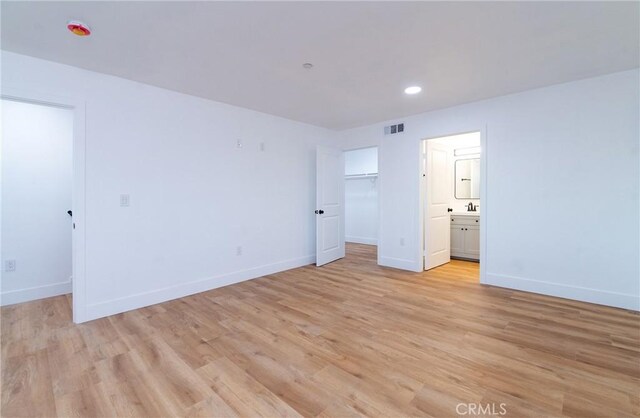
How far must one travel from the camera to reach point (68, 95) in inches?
107

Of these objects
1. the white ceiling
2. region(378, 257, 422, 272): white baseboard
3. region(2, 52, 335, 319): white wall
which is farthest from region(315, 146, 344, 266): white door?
the white ceiling

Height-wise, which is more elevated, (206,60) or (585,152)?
(206,60)

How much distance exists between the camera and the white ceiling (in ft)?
6.40

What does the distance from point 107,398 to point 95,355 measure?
648 millimetres

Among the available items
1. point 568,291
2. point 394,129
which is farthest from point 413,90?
point 568,291

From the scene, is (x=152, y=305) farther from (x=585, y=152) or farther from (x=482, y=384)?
(x=585, y=152)

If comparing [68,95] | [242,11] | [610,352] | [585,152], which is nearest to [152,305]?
[68,95]

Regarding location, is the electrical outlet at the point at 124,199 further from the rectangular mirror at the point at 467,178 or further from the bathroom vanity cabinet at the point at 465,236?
the rectangular mirror at the point at 467,178

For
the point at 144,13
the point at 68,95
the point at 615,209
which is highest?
the point at 144,13

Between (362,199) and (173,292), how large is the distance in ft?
17.2

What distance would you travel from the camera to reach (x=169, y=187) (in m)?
3.37

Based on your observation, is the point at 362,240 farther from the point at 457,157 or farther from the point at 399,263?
the point at 457,157

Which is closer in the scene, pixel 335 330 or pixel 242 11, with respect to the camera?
pixel 242 11

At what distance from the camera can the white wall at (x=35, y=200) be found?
320cm
